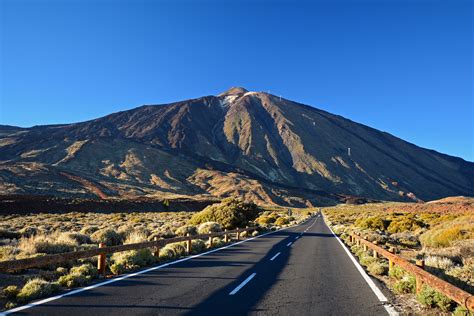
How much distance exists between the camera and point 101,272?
10.9 metres

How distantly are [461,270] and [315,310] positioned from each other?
625 cm

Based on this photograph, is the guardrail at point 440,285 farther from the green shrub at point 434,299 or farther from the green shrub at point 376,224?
the green shrub at point 376,224

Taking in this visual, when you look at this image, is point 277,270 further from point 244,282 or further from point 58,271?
point 58,271

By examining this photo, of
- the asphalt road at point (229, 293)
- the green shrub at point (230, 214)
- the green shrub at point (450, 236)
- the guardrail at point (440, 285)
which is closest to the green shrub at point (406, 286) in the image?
the guardrail at point (440, 285)

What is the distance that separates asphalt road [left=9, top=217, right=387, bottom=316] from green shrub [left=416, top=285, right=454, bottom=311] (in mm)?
921

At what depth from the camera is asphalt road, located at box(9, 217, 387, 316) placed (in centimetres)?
719

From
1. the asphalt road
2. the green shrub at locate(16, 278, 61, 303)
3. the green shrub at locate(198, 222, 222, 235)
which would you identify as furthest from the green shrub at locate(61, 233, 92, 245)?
the green shrub at locate(16, 278, 61, 303)

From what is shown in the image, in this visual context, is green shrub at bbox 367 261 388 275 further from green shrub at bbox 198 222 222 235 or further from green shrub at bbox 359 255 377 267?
green shrub at bbox 198 222 222 235

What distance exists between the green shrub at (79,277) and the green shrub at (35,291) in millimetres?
565

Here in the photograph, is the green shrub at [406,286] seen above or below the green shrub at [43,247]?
below

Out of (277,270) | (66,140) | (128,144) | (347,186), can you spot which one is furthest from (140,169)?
(277,270)

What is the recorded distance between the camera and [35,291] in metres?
8.02

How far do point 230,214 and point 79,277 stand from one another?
88.8 ft

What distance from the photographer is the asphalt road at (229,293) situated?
7.19 m
